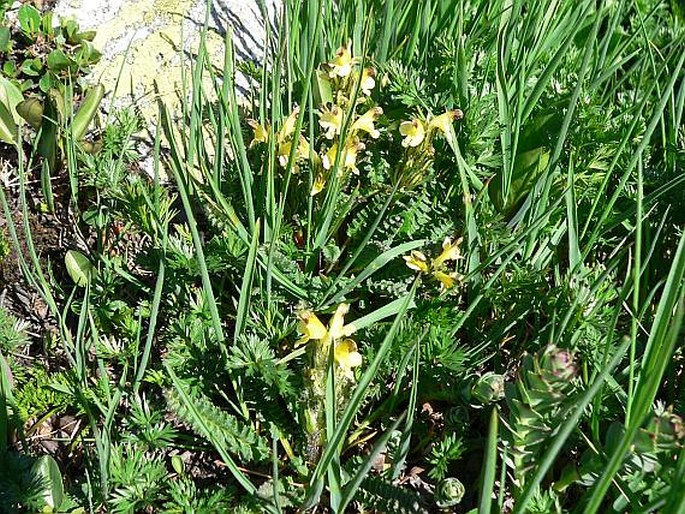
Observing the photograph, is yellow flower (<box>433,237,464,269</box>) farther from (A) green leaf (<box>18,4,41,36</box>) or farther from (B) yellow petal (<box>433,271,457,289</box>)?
(A) green leaf (<box>18,4,41,36</box>)

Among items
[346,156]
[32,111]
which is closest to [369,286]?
[346,156]

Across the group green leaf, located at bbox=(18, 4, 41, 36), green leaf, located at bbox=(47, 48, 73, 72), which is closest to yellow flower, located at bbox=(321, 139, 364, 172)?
green leaf, located at bbox=(47, 48, 73, 72)

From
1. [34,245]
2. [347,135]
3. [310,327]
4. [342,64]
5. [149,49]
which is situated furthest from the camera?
[149,49]

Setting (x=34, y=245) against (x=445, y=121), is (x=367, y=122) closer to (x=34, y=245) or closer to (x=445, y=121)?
(x=445, y=121)

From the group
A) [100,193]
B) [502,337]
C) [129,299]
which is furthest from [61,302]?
[502,337]

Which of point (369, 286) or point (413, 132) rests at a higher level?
point (413, 132)

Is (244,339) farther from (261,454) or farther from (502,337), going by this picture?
(502,337)

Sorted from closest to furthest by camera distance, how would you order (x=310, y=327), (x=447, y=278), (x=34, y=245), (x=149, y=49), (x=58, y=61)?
(x=310, y=327) → (x=447, y=278) → (x=34, y=245) → (x=58, y=61) → (x=149, y=49)
